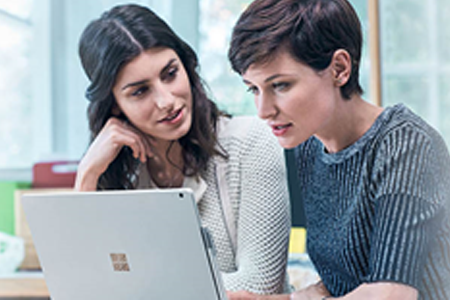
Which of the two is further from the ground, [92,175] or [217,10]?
[217,10]

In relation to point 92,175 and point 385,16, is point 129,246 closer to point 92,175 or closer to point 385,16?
point 92,175

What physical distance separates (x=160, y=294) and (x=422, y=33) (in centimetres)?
146

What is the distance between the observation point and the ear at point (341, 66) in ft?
2.76

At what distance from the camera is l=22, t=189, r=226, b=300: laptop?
72 centimetres

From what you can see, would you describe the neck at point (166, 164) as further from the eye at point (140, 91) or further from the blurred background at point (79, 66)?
the blurred background at point (79, 66)

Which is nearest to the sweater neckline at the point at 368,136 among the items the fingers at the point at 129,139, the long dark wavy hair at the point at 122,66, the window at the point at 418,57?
the long dark wavy hair at the point at 122,66

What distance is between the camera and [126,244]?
2.48 feet

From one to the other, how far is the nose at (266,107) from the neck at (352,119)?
98 millimetres

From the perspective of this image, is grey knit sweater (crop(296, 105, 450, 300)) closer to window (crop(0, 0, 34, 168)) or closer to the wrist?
the wrist

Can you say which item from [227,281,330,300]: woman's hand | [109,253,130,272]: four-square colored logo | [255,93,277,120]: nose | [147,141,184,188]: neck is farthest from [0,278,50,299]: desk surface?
[255,93,277,120]: nose

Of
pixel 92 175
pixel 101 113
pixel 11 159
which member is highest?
pixel 101 113

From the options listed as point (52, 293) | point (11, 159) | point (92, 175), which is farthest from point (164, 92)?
point (11, 159)

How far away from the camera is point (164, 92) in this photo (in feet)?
3.87

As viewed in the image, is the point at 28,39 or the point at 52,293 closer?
the point at 52,293
